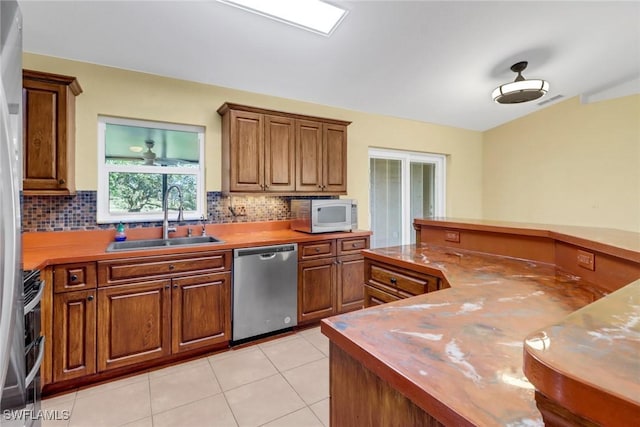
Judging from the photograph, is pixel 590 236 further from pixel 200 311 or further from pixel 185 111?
pixel 185 111

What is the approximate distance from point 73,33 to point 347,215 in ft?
9.02

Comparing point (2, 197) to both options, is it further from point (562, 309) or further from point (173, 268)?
point (562, 309)

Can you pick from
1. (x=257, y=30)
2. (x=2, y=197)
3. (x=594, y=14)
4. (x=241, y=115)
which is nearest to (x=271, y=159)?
(x=241, y=115)

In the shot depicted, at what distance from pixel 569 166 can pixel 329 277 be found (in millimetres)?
3968

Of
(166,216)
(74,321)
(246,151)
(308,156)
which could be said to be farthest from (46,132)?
(308,156)

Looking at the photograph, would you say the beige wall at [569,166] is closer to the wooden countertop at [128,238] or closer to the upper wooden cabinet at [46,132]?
the wooden countertop at [128,238]

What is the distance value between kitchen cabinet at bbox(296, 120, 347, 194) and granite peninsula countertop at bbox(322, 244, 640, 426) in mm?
2017

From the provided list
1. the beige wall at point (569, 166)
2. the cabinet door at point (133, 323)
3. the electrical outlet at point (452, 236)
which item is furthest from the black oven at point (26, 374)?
the beige wall at point (569, 166)

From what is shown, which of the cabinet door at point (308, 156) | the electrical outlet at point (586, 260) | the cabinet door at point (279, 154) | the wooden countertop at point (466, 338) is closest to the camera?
the wooden countertop at point (466, 338)

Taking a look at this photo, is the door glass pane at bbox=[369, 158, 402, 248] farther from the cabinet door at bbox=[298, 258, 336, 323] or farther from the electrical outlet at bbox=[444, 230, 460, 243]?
the electrical outlet at bbox=[444, 230, 460, 243]

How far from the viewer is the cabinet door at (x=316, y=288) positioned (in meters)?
2.86

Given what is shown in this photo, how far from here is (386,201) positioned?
4.35 metres

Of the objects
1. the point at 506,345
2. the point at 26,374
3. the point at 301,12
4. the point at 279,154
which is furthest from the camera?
the point at 279,154

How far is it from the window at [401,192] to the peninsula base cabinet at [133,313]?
2.47 meters
